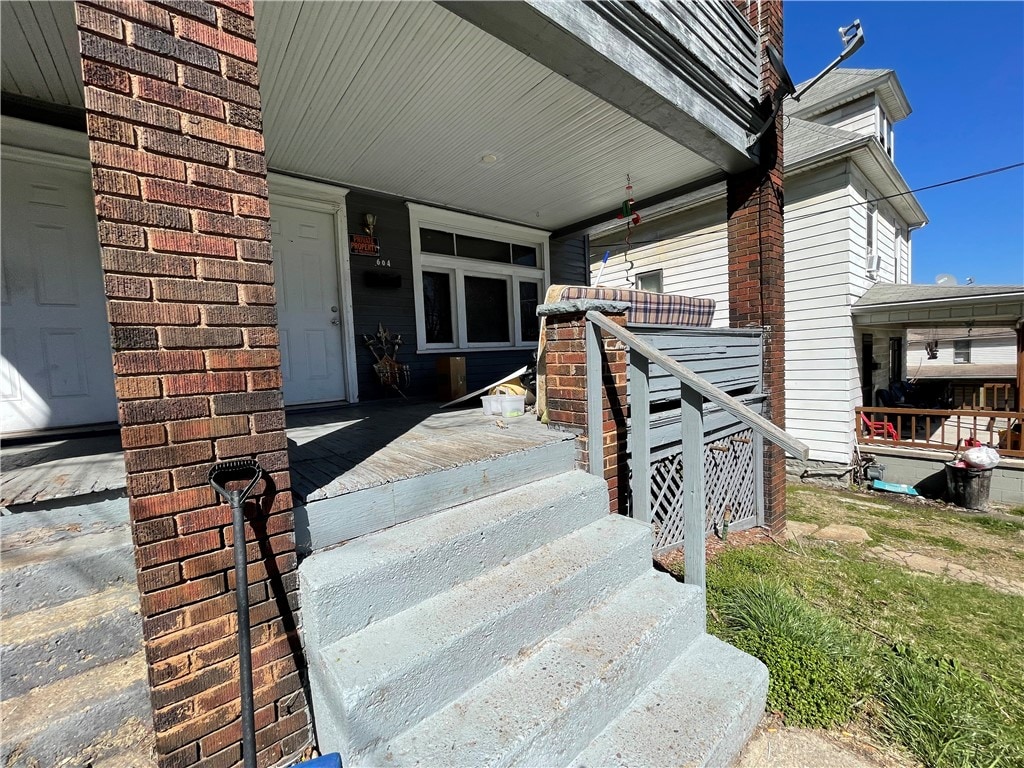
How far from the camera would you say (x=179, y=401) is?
4.46 ft

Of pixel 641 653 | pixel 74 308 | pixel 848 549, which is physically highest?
pixel 74 308

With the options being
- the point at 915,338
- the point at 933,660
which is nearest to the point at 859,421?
the point at 933,660

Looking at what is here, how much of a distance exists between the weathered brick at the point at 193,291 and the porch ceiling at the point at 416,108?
1.87 metres

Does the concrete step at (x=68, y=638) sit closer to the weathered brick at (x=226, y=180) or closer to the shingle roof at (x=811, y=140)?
the weathered brick at (x=226, y=180)

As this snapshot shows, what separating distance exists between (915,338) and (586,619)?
22452 millimetres

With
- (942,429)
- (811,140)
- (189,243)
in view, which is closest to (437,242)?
(189,243)

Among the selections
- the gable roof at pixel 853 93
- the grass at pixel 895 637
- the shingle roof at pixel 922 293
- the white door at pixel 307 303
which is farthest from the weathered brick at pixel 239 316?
the gable roof at pixel 853 93

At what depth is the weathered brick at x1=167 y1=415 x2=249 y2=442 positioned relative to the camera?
136cm

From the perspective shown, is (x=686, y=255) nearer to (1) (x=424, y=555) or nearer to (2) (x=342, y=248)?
(2) (x=342, y=248)

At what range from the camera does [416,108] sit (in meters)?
3.28

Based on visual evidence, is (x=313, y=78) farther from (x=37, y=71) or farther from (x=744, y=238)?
(x=744, y=238)

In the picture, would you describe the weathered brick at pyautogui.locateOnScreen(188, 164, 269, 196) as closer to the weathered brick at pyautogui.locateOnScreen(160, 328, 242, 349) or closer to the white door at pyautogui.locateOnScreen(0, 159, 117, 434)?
Result: the weathered brick at pyautogui.locateOnScreen(160, 328, 242, 349)

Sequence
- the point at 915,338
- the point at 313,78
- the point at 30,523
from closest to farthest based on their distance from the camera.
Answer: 1. the point at 30,523
2. the point at 313,78
3. the point at 915,338

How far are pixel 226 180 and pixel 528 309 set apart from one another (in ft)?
16.6
